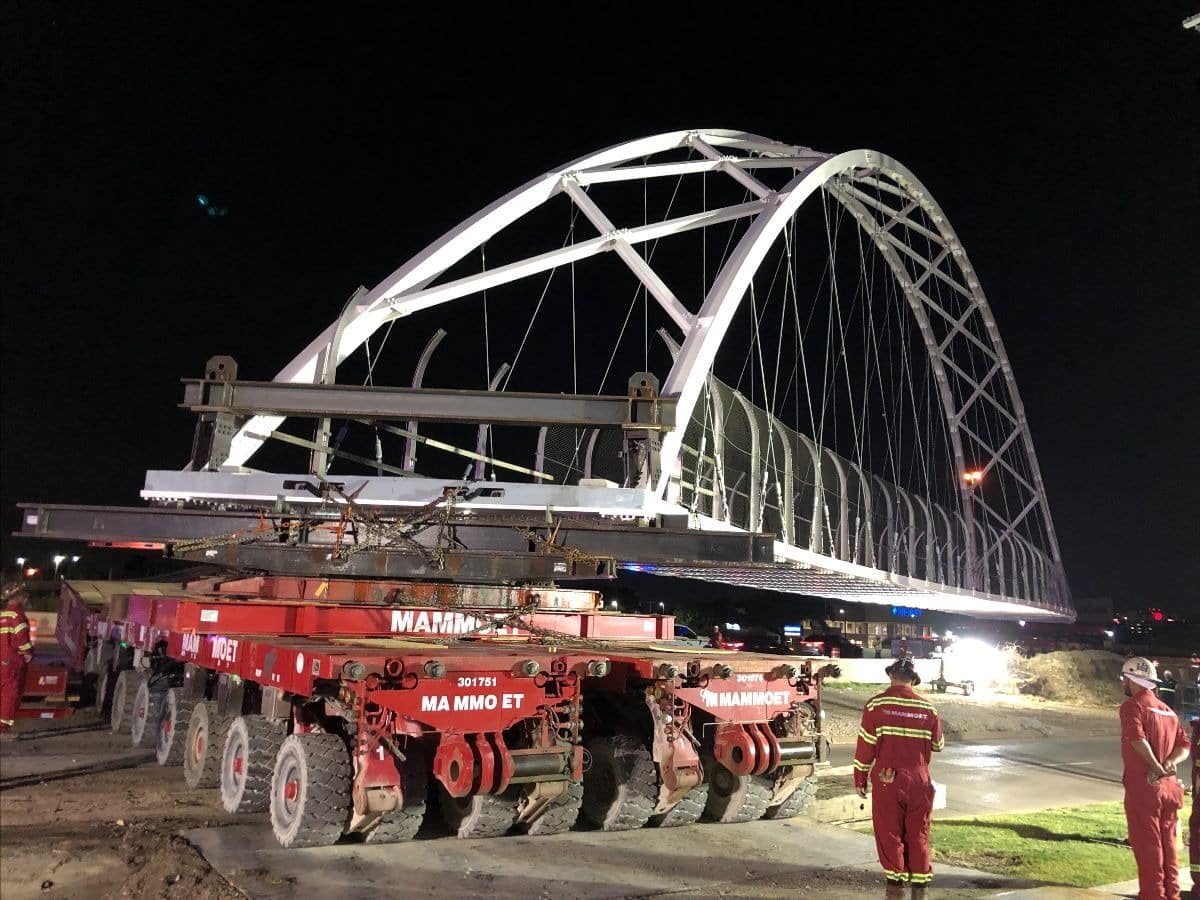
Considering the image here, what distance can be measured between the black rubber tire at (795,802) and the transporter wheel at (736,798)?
0.54 ft

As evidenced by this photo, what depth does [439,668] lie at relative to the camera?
21.9ft

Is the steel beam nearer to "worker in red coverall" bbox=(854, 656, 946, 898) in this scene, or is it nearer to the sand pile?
"worker in red coverall" bbox=(854, 656, 946, 898)

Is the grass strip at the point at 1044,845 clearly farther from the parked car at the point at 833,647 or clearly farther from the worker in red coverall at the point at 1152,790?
the parked car at the point at 833,647

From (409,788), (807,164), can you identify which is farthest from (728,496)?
(409,788)

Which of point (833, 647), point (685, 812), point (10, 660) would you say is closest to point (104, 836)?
point (10, 660)

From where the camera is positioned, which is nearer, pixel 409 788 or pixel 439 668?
pixel 439 668

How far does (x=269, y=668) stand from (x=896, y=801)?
15.6ft

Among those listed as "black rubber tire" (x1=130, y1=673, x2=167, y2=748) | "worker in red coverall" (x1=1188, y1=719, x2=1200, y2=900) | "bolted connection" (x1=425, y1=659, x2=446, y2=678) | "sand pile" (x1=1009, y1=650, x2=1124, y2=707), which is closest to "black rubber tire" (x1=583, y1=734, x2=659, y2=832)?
"bolted connection" (x1=425, y1=659, x2=446, y2=678)

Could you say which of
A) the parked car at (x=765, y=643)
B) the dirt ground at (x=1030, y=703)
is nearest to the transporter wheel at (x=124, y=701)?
the dirt ground at (x=1030, y=703)

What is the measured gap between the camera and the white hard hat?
23.7 ft

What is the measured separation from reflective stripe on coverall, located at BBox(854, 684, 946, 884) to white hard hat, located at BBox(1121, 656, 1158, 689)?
5.86 ft

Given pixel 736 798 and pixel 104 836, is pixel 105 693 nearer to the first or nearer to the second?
pixel 104 836

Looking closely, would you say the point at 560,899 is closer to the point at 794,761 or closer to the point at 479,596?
the point at 794,761

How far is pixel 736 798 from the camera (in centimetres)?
896
